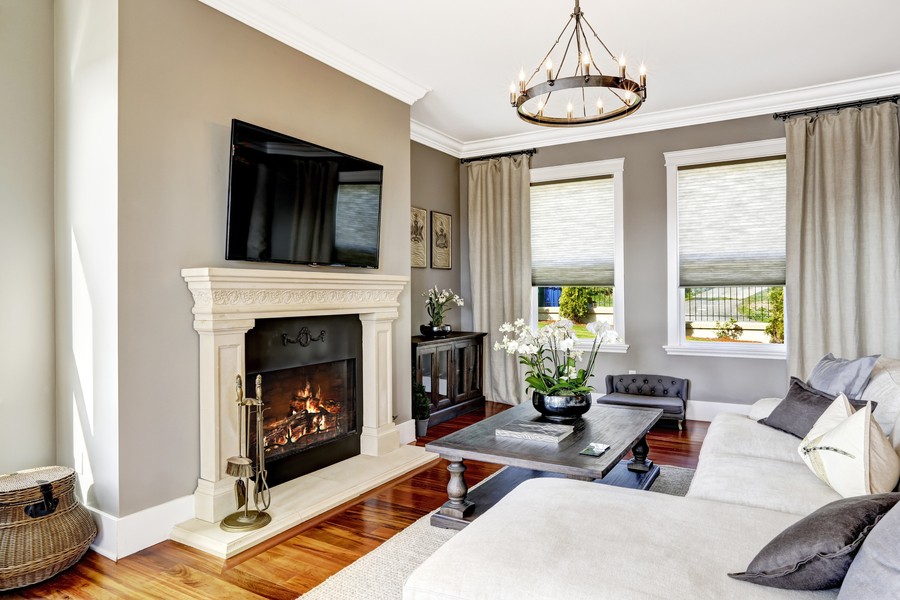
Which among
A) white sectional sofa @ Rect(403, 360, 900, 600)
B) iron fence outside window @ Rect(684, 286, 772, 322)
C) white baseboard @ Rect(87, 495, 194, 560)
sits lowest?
white baseboard @ Rect(87, 495, 194, 560)

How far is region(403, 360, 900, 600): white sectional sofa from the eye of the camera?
1452 millimetres

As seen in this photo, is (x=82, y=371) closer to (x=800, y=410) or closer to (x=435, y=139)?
(x=800, y=410)

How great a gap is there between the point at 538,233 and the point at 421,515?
3.72 metres

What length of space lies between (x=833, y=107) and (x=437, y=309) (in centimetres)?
386

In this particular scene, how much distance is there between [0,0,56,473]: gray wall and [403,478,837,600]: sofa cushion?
242 centimetres

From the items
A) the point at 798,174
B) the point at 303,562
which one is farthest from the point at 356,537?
the point at 798,174

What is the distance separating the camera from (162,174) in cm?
286

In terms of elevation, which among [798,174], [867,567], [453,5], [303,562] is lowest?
[303,562]

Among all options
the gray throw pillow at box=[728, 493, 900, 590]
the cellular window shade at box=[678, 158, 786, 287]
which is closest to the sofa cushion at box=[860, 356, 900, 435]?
the gray throw pillow at box=[728, 493, 900, 590]

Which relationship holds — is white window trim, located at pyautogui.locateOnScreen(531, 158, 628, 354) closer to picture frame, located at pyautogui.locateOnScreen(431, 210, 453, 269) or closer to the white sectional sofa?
picture frame, located at pyautogui.locateOnScreen(431, 210, 453, 269)

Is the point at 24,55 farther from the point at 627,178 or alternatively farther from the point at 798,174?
the point at 798,174

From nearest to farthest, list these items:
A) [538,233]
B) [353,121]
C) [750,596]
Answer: [750,596]
[353,121]
[538,233]

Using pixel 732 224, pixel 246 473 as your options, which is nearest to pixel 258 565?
pixel 246 473

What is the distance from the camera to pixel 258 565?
8.50 feet
